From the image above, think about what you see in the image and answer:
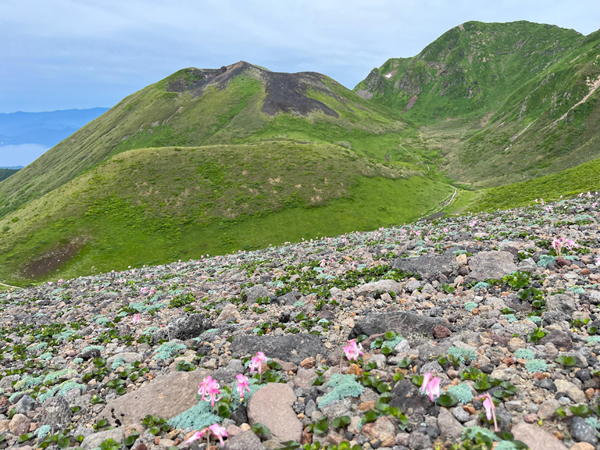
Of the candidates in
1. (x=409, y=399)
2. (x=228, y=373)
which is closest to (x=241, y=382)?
(x=228, y=373)

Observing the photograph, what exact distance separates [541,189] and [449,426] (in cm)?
8788

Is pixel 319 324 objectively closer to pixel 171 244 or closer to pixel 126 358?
pixel 126 358

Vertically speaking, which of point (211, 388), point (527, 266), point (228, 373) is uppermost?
point (527, 266)

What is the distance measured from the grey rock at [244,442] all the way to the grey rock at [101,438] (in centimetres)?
271

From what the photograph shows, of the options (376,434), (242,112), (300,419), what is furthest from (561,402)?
(242,112)

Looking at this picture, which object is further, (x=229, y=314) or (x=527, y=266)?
(x=229, y=314)

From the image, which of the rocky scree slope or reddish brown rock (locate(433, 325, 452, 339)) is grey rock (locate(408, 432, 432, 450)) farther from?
reddish brown rock (locate(433, 325, 452, 339))

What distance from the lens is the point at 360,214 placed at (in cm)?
7806

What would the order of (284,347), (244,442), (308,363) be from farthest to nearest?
1. (284,347)
2. (308,363)
3. (244,442)

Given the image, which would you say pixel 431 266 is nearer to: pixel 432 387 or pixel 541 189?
pixel 432 387

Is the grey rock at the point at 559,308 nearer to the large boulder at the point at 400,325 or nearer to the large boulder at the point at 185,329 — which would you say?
the large boulder at the point at 400,325

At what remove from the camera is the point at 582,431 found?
15.5 ft

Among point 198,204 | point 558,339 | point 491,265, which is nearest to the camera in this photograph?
point 558,339

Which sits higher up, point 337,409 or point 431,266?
point 431,266
